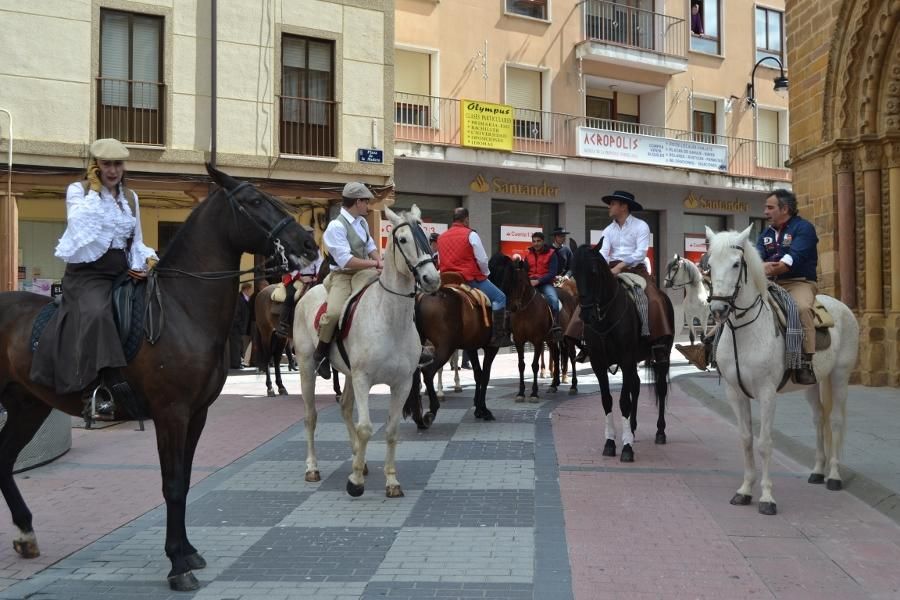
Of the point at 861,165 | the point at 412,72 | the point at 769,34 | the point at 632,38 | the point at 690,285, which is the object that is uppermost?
the point at 769,34

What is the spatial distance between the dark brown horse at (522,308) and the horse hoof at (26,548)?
8.01 m

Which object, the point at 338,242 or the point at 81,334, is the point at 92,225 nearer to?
the point at 81,334

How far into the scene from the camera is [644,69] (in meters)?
27.7

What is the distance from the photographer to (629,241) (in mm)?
9414

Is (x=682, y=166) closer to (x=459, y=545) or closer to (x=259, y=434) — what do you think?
(x=259, y=434)

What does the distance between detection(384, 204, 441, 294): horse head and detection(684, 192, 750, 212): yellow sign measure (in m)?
24.1

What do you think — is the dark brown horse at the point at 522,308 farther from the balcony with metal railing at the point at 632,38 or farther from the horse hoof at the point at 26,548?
the balcony with metal railing at the point at 632,38

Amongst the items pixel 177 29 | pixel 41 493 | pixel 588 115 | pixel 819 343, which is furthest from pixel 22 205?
pixel 819 343

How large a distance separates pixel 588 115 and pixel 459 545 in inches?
932

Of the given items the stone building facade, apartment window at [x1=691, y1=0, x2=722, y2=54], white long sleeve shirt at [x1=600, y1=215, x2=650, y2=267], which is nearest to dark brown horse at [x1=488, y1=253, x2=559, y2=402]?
white long sleeve shirt at [x1=600, y1=215, x2=650, y2=267]

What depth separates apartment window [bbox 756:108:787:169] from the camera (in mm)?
30656

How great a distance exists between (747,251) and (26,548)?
547 centimetres

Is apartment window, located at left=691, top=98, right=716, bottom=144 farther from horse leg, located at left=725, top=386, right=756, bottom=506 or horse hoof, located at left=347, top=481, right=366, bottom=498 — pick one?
horse hoof, located at left=347, top=481, right=366, bottom=498

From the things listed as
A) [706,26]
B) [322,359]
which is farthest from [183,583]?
[706,26]
